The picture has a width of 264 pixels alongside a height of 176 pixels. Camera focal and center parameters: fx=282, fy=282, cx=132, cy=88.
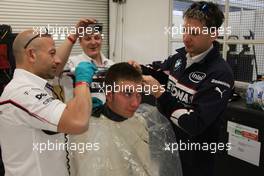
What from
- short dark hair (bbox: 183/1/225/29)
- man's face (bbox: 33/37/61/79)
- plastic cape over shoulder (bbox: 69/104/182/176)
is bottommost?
plastic cape over shoulder (bbox: 69/104/182/176)

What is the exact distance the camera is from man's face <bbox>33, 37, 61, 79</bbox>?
4.17 feet

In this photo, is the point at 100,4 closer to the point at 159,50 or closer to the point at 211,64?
the point at 159,50

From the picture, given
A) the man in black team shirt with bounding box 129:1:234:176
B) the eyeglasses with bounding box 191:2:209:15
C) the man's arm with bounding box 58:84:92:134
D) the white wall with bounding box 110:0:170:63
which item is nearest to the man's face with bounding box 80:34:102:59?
the man in black team shirt with bounding box 129:1:234:176

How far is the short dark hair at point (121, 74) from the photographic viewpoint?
142cm

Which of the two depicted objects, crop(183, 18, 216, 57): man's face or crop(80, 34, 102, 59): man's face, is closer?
crop(183, 18, 216, 57): man's face

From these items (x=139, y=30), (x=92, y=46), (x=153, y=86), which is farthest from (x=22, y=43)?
(x=139, y=30)

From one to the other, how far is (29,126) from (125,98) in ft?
1.54

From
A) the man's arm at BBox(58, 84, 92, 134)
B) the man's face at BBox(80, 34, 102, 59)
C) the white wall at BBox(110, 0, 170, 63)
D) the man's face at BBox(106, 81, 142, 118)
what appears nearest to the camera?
the man's arm at BBox(58, 84, 92, 134)

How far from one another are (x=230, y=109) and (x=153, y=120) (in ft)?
2.79

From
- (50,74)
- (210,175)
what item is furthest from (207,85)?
(50,74)

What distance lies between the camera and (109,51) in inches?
190

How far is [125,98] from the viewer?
1.42 meters

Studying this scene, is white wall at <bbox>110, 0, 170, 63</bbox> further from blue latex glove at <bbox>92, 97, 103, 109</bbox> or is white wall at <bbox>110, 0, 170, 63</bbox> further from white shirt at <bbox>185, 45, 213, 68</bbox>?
blue latex glove at <bbox>92, 97, 103, 109</bbox>

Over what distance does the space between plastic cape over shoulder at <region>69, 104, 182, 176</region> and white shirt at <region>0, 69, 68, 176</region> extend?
0.13 metres
